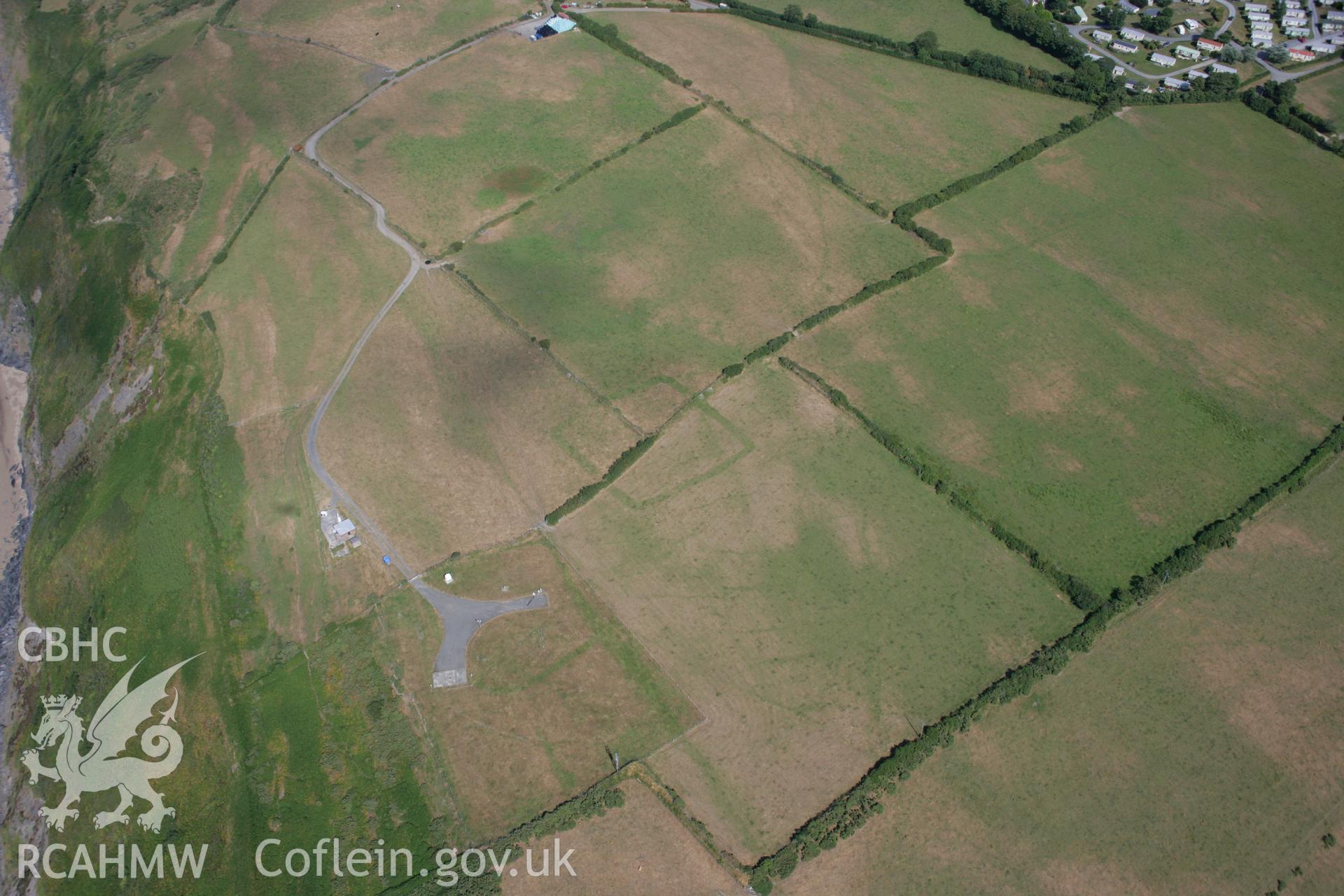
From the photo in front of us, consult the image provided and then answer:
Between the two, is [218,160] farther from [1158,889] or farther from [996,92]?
[1158,889]

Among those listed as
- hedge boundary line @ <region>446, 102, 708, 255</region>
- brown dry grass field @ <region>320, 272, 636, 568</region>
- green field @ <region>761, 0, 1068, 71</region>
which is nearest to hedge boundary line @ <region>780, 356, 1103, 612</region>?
brown dry grass field @ <region>320, 272, 636, 568</region>

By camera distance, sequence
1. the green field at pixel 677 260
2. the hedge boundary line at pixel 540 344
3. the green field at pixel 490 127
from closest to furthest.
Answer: the hedge boundary line at pixel 540 344 → the green field at pixel 677 260 → the green field at pixel 490 127

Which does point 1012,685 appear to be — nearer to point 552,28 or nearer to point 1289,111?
point 1289,111

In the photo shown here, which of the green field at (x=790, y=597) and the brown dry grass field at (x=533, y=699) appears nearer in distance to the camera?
the brown dry grass field at (x=533, y=699)

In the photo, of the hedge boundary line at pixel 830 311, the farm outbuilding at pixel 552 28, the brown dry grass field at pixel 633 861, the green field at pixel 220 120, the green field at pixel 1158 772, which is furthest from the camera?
the farm outbuilding at pixel 552 28

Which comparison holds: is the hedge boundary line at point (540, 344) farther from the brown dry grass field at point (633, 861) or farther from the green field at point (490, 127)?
the brown dry grass field at point (633, 861)

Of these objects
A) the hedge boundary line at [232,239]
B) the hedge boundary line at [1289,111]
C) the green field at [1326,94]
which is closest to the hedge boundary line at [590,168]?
the hedge boundary line at [232,239]
